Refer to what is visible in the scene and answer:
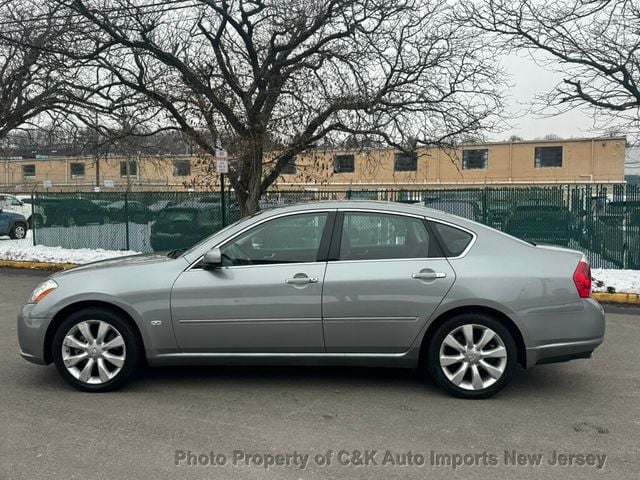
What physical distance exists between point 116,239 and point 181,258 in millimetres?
12196

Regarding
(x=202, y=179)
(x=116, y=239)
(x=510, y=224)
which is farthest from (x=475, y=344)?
(x=116, y=239)

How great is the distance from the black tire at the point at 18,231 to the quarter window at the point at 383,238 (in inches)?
725

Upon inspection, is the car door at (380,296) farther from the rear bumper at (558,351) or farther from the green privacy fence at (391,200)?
the green privacy fence at (391,200)

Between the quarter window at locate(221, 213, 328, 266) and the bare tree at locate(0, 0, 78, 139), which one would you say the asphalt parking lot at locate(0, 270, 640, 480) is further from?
the bare tree at locate(0, 0, 78, 139)

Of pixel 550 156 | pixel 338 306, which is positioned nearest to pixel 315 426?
pixel 338 306

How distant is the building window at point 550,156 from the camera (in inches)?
1980

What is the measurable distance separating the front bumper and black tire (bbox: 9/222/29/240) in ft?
55.6

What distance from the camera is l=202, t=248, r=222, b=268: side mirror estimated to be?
15.7ft

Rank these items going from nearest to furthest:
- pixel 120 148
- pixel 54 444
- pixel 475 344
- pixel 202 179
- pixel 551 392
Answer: pixel 54 444, pixel 475 344, pixel 551 392, pixel 202 179, pixel 120 148

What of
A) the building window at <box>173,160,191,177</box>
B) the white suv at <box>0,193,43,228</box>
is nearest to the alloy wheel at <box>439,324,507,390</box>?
the building window at <box>173,160,191,177</box>

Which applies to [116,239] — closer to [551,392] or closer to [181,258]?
[181,258]

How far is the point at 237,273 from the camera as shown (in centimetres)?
487

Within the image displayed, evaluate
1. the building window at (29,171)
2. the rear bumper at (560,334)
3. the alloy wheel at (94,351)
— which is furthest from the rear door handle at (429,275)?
the building window at (29,171)

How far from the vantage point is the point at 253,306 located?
15.7ft
